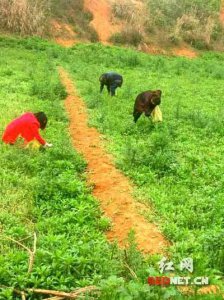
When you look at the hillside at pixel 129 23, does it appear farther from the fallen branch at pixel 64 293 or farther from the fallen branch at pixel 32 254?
the fallen branch at pixel 64 293

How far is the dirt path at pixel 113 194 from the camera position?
6.63 meters

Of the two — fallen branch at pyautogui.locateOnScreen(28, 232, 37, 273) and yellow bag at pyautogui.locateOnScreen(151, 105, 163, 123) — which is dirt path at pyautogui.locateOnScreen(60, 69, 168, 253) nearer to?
fallen branch at pyautogui.locateOnScreen(28, 232, 37, 273)

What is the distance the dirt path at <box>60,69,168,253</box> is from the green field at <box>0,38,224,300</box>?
0.55ft

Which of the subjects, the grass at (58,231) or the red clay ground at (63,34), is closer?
the grass at (58,231)

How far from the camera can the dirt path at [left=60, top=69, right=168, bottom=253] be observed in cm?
663

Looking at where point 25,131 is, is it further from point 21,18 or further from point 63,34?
point 63,34

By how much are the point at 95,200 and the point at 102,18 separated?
31.2 meters

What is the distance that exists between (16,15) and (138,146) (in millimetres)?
21877

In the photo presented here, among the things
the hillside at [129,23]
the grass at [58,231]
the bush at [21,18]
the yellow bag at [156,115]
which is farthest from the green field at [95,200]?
the hillside at [129,23]

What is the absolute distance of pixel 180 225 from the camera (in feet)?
23.1

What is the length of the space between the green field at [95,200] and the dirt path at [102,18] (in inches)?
741

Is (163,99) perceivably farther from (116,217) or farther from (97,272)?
(97,272)

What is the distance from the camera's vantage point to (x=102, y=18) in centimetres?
3684

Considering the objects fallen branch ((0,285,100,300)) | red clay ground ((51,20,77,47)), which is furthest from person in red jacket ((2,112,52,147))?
red clay ground ((51,20,77,47))
